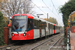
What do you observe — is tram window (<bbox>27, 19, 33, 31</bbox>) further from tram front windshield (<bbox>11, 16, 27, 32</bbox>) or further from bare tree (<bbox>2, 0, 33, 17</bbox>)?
bare tree (<bbox>2, 0, 33, 17</bbox>)

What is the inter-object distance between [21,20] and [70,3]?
18.1ft

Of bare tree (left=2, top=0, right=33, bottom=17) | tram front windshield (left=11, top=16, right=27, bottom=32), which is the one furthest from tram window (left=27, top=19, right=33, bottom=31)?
bare tree (left=2, top=0, right=33, bottom=17)

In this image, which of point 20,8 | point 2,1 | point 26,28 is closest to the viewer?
point 26,28

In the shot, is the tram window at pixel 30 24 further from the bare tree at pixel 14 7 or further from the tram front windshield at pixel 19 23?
the bare tree at pixel 14 7

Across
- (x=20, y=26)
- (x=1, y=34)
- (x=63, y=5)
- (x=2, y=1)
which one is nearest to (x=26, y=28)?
(x=20, y=26)

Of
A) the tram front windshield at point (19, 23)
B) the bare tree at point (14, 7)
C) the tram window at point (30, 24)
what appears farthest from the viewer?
the bare tree at point (14, 7)

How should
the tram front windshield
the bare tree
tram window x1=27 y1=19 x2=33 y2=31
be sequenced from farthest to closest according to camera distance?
the bare tree → tram window x1=27 y1=19 x2=33 y2=31 → the tram front windshield

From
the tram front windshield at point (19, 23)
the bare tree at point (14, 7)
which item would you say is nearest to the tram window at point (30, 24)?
the tram front windshield at point (19, 23)

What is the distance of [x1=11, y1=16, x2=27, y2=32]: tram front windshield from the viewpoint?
14.2 m

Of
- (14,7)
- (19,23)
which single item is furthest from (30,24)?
(14,7)

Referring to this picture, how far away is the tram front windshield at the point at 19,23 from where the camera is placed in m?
14.2

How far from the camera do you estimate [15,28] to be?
14.5 metres

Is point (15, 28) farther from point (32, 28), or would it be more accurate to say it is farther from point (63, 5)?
point (63, 5)

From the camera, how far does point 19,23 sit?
14.5 metres
